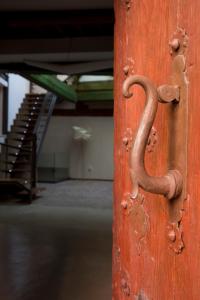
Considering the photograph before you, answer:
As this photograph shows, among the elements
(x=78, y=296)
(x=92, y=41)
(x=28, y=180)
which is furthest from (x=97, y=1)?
(x=28, y=180)

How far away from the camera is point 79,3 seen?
11.4 feet

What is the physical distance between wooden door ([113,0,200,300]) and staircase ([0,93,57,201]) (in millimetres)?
6265

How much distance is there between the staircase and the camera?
23.7 feet

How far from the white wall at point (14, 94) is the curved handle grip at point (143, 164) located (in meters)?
9.04

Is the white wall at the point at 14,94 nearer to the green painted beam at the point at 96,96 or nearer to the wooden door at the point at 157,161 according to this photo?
the green painted beam at the point at 96,96

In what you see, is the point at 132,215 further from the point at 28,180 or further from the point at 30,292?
the point at 28,180

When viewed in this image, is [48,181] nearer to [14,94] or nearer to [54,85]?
[14,94]

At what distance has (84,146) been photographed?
37.3 ft

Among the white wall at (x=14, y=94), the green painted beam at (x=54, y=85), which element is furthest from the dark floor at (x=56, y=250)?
the white wall at (x=14, y=94)

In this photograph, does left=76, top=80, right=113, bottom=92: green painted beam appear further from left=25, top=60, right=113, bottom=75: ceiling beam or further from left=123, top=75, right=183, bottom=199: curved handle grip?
left=123, top=75, right=183, bottom=199: curved handle grip

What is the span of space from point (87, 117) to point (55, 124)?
1.01 metres

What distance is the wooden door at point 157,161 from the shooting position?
0.51 m

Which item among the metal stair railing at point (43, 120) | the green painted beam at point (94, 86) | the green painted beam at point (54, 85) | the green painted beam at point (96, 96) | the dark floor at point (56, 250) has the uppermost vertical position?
the green painted beam at point (94, 86)

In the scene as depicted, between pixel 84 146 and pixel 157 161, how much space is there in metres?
10.8
